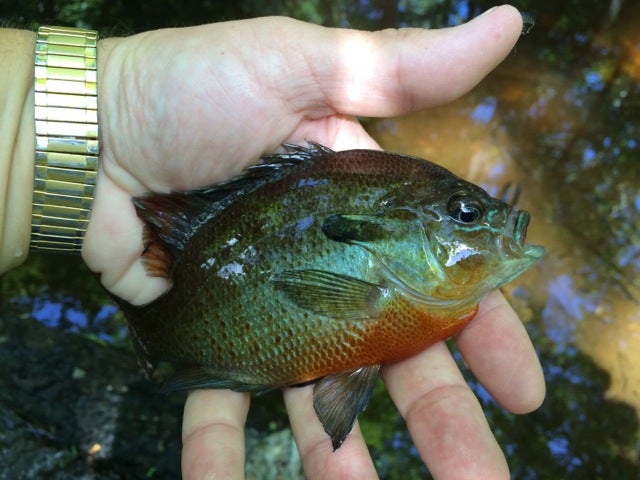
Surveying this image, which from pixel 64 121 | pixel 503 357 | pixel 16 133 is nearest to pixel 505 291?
pixel 503 357

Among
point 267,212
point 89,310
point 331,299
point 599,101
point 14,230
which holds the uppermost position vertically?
point 267,212

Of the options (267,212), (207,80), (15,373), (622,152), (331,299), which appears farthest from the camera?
(622,152)

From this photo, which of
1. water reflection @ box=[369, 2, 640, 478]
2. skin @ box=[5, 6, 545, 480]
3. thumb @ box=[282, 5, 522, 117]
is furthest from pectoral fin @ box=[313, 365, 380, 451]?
water reflection @ box=[369, 2, 640, 478]

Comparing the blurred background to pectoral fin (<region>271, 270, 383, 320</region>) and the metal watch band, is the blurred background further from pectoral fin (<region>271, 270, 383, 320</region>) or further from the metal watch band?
pectoral fin (<region>271, 270, 383, 320</region>)

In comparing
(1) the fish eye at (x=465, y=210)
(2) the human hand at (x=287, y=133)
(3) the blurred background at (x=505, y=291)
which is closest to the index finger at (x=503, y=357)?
(2) the human hand at (x=287, y=133)

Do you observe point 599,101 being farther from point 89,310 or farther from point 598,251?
point 89,310

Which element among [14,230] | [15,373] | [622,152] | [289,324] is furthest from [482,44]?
[622,152]

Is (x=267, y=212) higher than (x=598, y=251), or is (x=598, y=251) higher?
(x=267, y=212)
